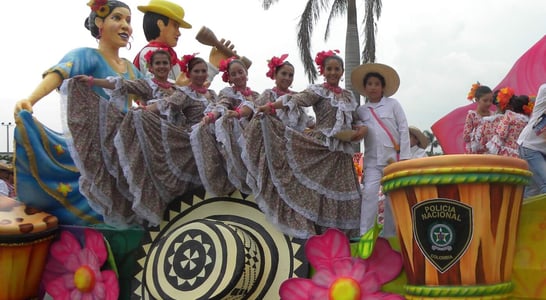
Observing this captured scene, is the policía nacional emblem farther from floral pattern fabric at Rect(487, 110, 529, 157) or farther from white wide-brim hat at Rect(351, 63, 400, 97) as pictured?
floral pattern fabric at Rect(487, 110, 529, 157)

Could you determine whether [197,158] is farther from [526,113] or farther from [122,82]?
[526,113]

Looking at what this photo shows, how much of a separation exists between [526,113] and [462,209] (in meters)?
2.41

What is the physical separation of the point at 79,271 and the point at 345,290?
1861 millimetres

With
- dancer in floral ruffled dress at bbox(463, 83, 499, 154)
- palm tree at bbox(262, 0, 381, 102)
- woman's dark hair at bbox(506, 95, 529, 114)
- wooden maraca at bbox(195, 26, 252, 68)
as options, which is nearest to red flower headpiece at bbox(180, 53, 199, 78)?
wooden maraca at bbox(195, 26, 252, 68)

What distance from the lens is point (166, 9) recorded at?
495cm

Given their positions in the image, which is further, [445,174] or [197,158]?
[197,158]

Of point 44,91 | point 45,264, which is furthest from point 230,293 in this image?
point 44,91

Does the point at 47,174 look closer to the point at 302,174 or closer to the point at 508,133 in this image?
the point at 302,174

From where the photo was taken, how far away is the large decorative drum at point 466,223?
2510 millimetres

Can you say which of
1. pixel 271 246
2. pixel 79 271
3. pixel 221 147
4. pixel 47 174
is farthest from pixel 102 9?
pixel 271 246

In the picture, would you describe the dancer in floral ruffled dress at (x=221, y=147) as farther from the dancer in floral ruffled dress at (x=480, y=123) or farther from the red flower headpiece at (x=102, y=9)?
the dancer in floral ruffled dress at (x=480, y=123)

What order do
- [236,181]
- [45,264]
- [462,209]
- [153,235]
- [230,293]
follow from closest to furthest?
[462,209]
[230,293]
[236,181]
[153,235]
[45,264]

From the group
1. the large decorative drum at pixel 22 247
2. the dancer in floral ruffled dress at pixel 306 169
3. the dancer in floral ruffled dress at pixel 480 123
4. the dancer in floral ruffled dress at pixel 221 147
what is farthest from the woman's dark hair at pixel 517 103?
the large decorative drum at pixel 22 247

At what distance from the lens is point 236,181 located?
361 centimetres
